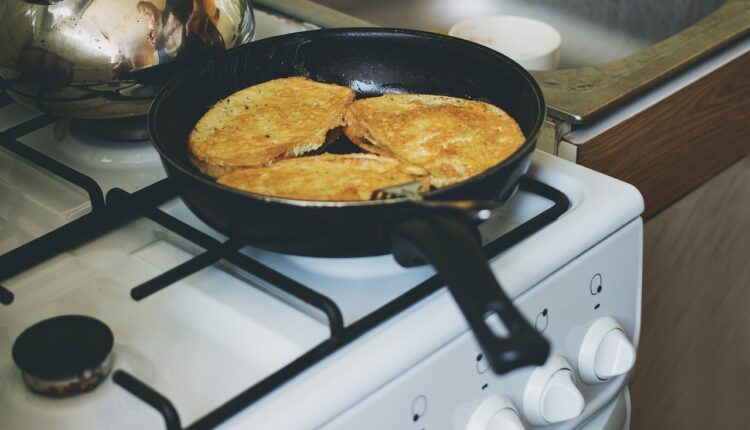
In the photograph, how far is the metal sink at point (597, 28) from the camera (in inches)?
41.8

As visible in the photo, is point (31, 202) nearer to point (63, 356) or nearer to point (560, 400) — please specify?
point (63, 356)

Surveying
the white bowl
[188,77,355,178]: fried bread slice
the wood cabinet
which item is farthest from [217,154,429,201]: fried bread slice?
the white bowl

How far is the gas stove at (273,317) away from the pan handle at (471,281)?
83 mm

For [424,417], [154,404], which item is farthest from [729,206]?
[154,404]

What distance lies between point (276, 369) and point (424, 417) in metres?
0.12

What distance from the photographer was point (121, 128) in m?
0.95

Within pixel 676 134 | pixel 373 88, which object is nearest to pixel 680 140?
pixel 676 134

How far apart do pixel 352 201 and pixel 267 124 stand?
0.27m

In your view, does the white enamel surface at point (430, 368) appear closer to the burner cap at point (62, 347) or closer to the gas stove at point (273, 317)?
the gas stove at point (273, 317)

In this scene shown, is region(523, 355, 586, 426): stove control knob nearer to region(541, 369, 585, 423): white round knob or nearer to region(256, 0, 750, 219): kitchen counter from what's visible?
region(541, 369, 585, 423): white round knob

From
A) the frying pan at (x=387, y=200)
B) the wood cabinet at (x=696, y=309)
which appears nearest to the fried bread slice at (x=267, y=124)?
the frying pan at (x=387, y=200)

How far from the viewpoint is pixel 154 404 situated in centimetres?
59

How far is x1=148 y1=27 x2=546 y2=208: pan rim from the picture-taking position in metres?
0.65

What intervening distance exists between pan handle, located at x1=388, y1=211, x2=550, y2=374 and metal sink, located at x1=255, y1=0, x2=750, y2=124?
0.44 metres
